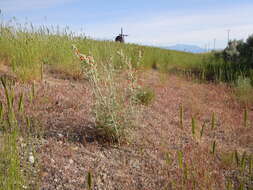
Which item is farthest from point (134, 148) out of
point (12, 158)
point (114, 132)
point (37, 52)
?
point (37, 52)

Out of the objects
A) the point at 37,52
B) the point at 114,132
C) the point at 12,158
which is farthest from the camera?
the point at 37,52

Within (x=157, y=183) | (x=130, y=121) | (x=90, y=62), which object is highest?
(x=90, y=62)

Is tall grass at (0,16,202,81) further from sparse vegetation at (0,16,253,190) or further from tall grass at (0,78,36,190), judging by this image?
tall grass at (0,78,36,190)

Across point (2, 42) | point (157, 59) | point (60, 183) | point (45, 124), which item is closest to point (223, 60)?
point (157, 59)

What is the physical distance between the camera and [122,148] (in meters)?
Answer: 2.46

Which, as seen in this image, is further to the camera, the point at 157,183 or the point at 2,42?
the point at 2,42

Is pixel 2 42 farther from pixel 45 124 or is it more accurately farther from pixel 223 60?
pixel 223 60

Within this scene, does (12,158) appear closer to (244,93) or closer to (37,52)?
(37,52)

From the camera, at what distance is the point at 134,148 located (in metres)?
2.49

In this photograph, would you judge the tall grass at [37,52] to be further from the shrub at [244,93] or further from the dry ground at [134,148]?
the shrub at [244,93]

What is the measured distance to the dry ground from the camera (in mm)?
1983

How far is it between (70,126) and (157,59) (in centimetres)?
606

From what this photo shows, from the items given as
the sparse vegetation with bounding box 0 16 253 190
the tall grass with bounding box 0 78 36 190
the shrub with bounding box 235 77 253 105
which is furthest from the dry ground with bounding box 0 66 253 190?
the shrub with bounding box 235 77 253 105

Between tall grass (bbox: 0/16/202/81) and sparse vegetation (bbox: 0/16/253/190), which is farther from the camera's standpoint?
tall grass (bbox: 0/16/202/81)
